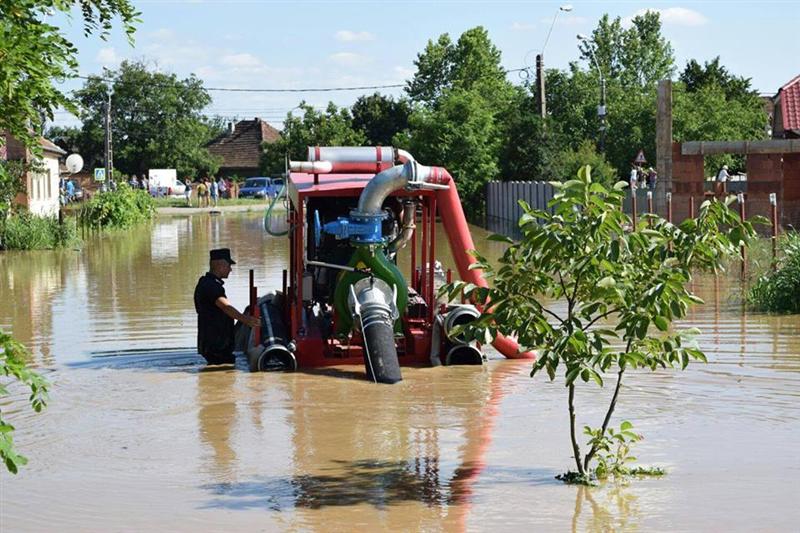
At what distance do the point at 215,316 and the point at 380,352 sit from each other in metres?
2.38

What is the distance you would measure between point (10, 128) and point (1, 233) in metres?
26.0

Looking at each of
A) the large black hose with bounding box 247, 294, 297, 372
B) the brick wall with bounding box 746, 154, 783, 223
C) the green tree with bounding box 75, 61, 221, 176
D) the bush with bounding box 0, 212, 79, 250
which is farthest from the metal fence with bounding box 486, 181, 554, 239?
the green tree with bounding box 75, 61, 221, 176

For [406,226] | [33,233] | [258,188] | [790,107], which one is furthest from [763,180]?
[258,188]

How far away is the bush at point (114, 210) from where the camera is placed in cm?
4641

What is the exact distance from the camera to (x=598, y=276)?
357 inches

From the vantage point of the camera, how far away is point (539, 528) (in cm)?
841

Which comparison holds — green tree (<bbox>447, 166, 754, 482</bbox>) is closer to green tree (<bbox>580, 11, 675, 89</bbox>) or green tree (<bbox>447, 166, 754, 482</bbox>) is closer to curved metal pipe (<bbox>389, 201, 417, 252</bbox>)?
curved metal pipe (<bbox>389, 201, 417, 252</bbox>)

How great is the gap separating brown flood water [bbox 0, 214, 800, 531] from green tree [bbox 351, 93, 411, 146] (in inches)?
2914

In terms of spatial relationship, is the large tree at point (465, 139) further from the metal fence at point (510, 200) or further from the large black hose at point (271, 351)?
the large black hose at point (271, 351)

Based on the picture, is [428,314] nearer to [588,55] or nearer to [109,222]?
[109,222]

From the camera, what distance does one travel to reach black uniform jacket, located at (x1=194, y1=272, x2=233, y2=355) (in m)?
15.2

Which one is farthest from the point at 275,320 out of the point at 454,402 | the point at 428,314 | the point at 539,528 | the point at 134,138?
the point at 134,138

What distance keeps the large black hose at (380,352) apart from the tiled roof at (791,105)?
99.6 feet

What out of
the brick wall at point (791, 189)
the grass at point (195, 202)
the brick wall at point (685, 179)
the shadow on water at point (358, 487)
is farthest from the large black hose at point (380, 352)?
the grass at point (195, 202)
